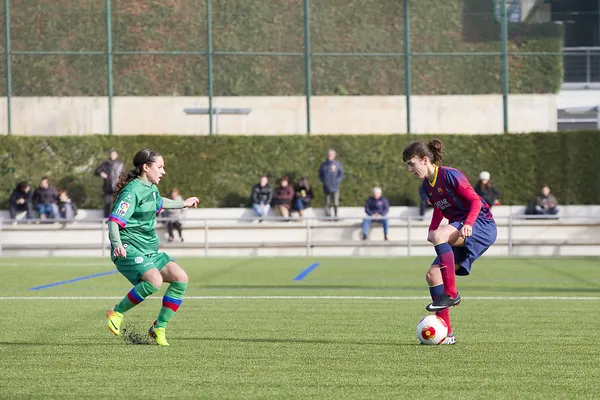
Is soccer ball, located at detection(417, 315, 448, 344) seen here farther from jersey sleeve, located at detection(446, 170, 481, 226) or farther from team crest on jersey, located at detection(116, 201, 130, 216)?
team crest on jersey, located at detection(116, 201, 130, 216)

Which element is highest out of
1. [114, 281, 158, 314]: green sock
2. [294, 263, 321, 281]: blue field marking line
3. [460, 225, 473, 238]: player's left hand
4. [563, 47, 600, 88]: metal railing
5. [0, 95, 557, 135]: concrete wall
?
[563, 47, 600, 88]: metal railing

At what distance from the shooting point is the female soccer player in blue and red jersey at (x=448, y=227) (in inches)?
328

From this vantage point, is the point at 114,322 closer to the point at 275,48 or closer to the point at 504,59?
the point at 275,48

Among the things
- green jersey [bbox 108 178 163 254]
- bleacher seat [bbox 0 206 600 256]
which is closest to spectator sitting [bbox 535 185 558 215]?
bleacher seat [bbox 0 206 600 256]

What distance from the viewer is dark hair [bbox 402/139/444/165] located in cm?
834

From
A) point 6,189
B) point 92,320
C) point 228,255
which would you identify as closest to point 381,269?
point 228,255

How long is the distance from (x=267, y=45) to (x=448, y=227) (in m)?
22.7

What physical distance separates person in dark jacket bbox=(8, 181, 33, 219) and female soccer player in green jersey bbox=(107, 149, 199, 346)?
721 inches

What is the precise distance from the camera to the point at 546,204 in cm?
2642

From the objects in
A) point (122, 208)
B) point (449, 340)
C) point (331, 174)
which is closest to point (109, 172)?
point (331, 174)

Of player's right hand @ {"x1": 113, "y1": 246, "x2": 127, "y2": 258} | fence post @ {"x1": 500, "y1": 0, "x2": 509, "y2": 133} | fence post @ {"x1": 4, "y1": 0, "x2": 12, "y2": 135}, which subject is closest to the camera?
player's right hand @ {"x1": 113, "y1": 246, "x2": 127, "y2": 258}

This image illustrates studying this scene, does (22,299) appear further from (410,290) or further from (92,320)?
(410,290)

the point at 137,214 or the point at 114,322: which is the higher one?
the point at 137,214

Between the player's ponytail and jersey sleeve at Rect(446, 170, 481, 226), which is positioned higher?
the player's ponytail
